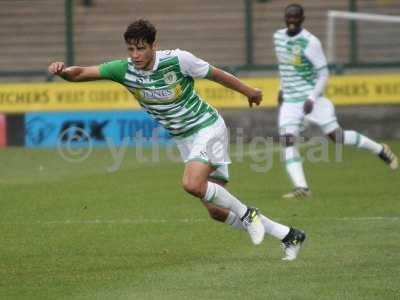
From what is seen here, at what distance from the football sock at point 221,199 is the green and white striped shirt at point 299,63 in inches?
195

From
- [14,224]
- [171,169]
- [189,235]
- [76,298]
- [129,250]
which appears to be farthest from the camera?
[171,169]

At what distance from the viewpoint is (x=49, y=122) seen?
2152cm

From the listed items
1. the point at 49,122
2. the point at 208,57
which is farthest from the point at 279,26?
the point at 49,122

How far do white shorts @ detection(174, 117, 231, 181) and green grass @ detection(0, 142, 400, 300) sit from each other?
71 cm

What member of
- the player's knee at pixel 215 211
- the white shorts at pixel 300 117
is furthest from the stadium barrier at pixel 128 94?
the player's knee at pixel 215 211

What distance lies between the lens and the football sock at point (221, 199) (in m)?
8.88

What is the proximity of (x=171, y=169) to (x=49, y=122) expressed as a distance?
188 inches

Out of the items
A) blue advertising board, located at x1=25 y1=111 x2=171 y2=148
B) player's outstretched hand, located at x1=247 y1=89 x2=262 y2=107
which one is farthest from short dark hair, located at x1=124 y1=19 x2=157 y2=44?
blue advertising board, located at x1=25 y1=111 x2=171 y2=148

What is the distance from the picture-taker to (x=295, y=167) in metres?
13.7

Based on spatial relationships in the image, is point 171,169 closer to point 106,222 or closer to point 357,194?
point 357,194

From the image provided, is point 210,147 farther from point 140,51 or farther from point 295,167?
point 295,167

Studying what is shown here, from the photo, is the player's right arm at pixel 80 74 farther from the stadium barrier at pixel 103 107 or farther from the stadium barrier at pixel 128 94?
the stadium barrier at pixel 128 94

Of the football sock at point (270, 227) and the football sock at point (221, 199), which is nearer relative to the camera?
the football sock at point (221, 199)

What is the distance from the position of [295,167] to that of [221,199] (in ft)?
16.0
